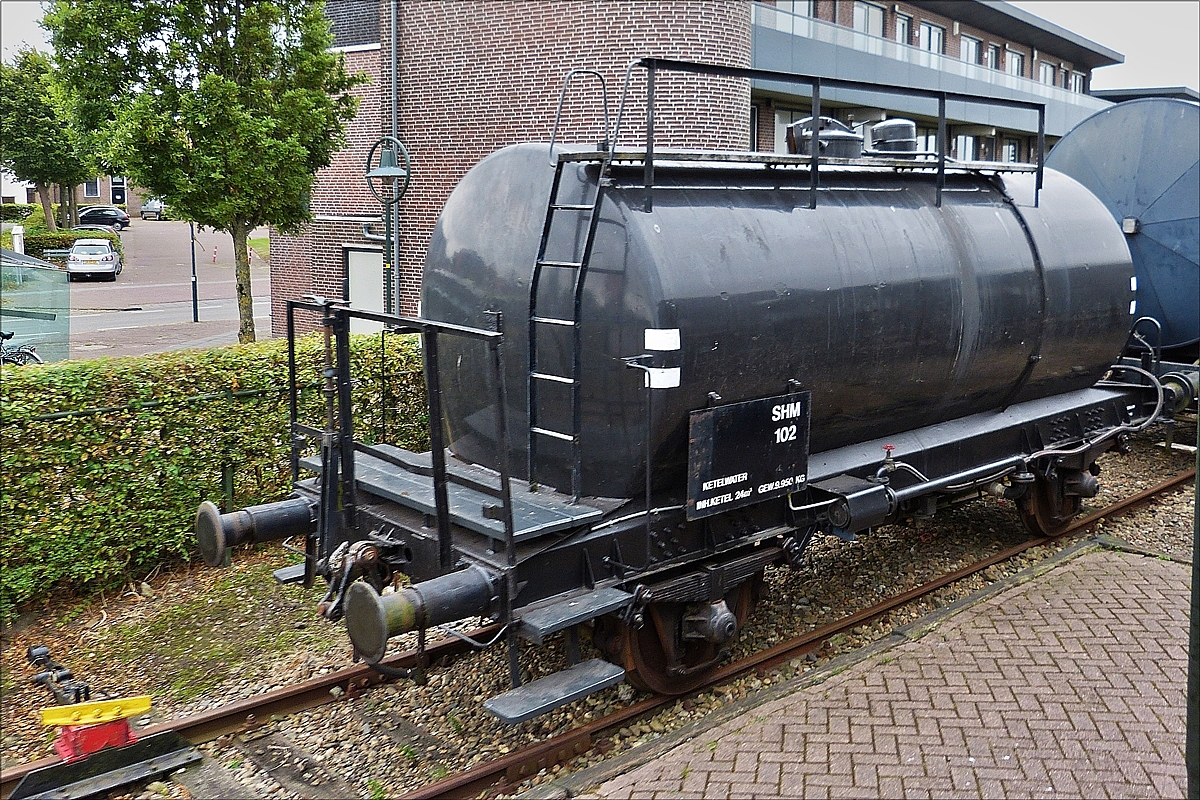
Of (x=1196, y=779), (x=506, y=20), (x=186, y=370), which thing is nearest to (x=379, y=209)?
(x=506, y=20)

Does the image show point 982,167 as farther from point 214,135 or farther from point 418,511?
point 214,135

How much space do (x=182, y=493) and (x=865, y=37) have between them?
23101 millimetres

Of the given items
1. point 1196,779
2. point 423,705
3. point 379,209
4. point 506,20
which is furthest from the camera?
point 379,209

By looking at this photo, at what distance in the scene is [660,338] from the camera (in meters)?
5.22

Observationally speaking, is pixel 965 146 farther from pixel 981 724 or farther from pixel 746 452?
pixel 981 724

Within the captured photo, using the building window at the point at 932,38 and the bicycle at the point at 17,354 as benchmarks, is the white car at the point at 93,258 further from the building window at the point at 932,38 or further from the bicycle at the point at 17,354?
the building window at the point at 932,38

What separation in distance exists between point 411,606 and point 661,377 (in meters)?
1.74

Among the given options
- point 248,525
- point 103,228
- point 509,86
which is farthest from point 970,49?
point 103,228

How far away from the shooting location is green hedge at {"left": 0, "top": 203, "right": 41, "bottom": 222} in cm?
2547

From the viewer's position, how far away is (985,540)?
30.5ft

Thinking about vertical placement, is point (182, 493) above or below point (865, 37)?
below

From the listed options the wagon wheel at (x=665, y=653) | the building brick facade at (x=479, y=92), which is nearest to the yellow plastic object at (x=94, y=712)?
the wagon wheel at (x=665, y=653)

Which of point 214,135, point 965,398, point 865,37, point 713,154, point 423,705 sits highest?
point 865,37

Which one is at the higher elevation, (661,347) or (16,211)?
(16,211)
